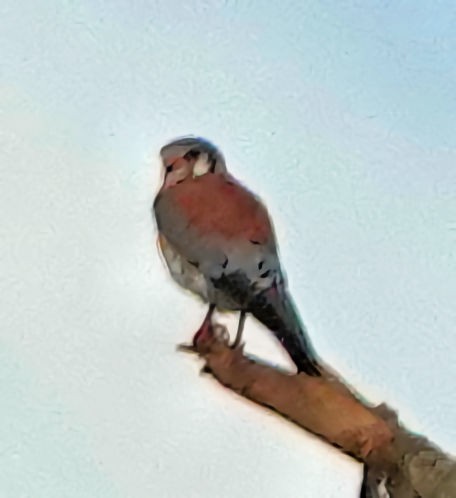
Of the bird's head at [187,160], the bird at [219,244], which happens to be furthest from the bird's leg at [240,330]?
the bird's head at [187,160]

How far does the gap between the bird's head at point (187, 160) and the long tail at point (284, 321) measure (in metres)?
0.14

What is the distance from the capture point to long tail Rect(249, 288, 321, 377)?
0.77m

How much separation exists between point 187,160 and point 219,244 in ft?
0.30

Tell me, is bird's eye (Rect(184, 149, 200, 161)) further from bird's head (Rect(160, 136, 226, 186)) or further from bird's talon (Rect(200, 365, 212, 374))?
bird's talon (Rect(200, 365, 212, 374))

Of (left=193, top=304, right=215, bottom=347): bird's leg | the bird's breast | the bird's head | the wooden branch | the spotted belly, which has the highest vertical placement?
the bird's head

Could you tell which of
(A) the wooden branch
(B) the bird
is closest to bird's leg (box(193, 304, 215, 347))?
(B) the bird

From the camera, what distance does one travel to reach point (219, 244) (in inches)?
33.0

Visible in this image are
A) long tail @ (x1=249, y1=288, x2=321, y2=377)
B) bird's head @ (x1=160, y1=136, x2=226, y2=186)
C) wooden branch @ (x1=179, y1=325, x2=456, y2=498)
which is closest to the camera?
wooden branch @ (x1=179, y1=325, x2=456, y2=498)

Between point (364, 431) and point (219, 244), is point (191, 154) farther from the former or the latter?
point (364, 431)

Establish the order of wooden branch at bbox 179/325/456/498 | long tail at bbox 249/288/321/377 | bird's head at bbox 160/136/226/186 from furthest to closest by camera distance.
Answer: bird's head at bbox 160/136/226/186
long tail at bbox 249/288/321/377
wooden branch at bbox 179/325/456/498

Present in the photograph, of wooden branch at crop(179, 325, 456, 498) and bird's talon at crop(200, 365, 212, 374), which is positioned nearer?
wooden branch at crop(179, 325, 456, 498)

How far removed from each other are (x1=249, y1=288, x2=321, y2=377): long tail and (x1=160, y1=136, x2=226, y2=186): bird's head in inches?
5.5

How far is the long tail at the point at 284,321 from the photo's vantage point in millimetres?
766

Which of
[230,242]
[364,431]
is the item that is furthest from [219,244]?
[364,431]
